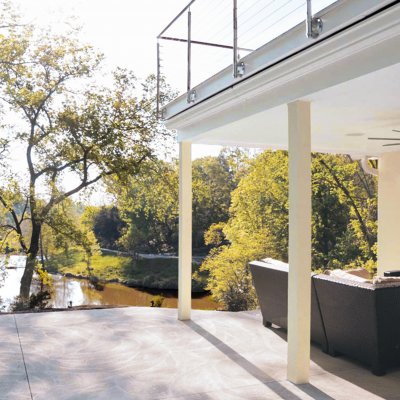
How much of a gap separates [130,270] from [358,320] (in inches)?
907

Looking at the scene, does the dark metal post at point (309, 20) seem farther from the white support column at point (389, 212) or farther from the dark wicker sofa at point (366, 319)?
the white support column at point (389, 212)

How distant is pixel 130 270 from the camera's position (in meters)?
26.4

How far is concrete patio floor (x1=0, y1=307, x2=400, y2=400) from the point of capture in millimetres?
3852

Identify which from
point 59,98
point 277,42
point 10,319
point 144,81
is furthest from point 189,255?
point 144,81

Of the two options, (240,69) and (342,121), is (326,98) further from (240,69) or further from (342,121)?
(342,121)

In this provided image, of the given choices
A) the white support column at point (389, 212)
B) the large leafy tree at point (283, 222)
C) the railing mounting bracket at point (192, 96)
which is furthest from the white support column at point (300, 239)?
the large leafy tree at point (283, 222)

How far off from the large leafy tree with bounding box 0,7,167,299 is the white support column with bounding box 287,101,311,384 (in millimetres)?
12229

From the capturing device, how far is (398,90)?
3793 millimetres

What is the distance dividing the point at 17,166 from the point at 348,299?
45.0 ft

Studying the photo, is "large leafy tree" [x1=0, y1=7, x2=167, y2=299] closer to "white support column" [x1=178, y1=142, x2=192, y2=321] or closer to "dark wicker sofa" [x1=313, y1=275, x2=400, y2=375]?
"white support column" [x1=178, y1=142, x2=192, y2=321]

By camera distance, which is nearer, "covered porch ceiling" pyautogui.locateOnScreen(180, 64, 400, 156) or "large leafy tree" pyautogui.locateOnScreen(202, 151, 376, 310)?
"covered porch ceiling" pyautogui.locateOnScreen(180, 64, 400, 156)

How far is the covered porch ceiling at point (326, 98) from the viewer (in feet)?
10.3

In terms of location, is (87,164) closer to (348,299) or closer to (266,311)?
(266,311)

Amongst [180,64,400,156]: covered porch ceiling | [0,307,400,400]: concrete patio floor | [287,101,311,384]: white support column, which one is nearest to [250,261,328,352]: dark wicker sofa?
[0,307,400,400]: concrete patio floor
